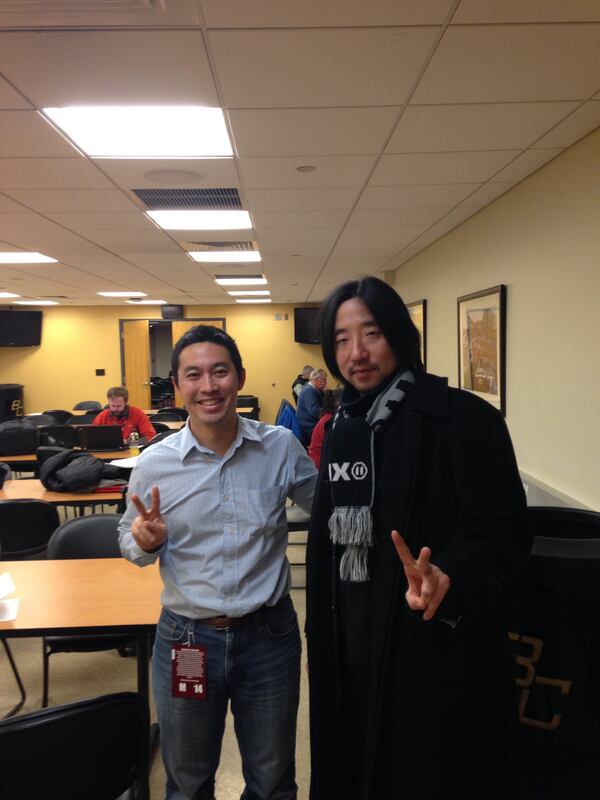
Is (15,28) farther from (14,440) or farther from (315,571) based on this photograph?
(14,440)

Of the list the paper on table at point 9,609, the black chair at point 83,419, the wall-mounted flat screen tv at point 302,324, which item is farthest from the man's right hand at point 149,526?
the wall-mounted flat screen tv at point 302,324

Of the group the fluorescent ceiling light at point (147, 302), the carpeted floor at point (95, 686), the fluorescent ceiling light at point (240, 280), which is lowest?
the carpeted floor at point (95, 686)

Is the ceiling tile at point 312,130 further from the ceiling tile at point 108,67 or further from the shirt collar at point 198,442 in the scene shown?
the shirt collar at point 198,442

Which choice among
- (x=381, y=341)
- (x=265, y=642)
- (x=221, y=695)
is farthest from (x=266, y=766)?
(x=381, y=341)

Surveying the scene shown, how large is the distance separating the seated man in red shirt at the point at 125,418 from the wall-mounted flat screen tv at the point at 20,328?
711cm

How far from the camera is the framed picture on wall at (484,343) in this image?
376cm

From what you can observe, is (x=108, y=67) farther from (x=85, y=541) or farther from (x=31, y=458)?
(x=31, y=458)

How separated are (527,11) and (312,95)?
0.84 metres

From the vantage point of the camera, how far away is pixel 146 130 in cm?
252

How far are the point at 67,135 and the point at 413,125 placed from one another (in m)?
1.65

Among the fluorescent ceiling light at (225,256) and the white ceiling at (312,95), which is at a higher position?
the fluorescent ceiling light at (225,256)

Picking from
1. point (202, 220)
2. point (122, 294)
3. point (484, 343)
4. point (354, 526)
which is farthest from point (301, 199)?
point (122, 294)

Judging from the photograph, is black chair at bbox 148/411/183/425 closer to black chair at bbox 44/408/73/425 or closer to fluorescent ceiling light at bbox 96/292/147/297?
black chair at bbox 44/408/73/425

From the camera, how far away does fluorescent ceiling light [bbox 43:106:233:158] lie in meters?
2.34
